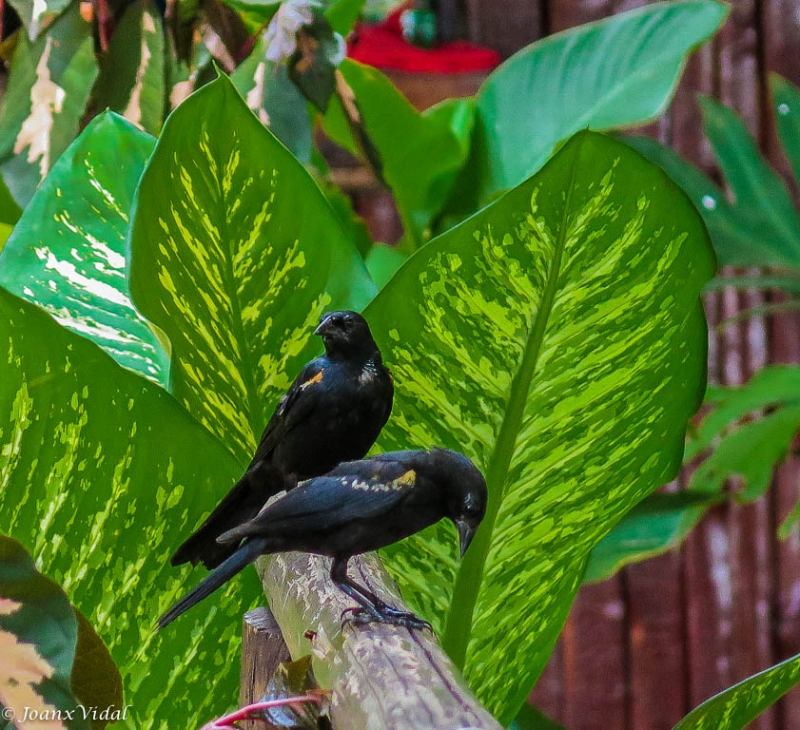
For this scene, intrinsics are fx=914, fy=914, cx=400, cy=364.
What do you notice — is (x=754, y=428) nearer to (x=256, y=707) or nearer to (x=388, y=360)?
(x=388, y=360)

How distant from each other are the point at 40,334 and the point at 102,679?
0.69 ft

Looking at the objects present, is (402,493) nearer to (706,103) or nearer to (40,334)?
(40,334)

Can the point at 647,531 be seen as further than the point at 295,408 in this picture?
Yes

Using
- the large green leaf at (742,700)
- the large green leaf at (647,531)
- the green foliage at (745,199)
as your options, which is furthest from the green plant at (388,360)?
the green foliage at (745,199)

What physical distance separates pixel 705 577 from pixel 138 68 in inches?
50.9

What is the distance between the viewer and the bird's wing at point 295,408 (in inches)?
20.7

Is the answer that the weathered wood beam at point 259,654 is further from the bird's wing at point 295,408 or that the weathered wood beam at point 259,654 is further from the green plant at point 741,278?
the green plant at point 741,278

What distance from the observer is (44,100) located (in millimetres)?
990

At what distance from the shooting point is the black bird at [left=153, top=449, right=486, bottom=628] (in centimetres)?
45

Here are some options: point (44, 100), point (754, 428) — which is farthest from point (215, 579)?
point (754, 428)

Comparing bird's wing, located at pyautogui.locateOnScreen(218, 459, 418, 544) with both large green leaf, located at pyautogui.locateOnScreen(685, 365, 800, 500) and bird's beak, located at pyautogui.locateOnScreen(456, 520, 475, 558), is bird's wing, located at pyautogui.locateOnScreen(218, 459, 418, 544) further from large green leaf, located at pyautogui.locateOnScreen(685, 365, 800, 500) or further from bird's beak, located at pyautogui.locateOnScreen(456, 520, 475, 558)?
large green leaf, located at pyautogui.locateOnScreen(685, 365, 800, 500)

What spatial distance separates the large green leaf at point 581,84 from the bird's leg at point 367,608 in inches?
30.4

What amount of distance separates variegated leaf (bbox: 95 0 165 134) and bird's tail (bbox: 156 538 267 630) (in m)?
0.71

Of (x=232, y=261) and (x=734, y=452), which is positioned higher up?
(x=232, y=261)
